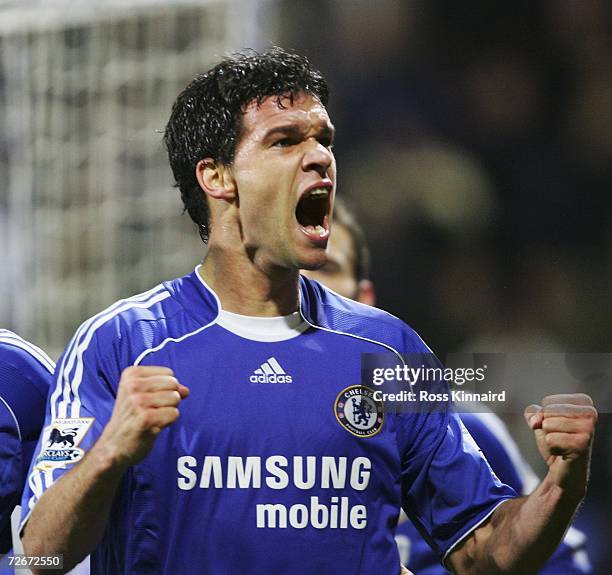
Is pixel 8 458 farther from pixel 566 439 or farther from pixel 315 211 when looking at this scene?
pixel 566 439

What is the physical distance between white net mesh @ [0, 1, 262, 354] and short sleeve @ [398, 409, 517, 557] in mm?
646

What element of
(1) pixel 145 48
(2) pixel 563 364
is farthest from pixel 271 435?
(1) pixel 145 48

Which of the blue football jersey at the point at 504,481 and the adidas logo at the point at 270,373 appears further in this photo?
the blue football jersey at the point at 504,481

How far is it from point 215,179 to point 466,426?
24.5 inches

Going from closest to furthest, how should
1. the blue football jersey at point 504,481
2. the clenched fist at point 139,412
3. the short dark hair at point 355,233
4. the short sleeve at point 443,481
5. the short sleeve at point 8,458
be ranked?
the clenched fist at point 139,412 → the short sleeve at point 443,481 → the short sleeve at point 8,458 → the blue football jersey at point 504,481 → the short dark hair at point 355,233

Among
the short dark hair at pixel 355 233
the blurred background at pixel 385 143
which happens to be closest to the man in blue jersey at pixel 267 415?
the blurred background at pixel 385 143

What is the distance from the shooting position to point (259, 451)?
1472 mm

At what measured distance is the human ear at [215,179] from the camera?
151cm

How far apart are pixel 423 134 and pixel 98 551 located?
3.28ft

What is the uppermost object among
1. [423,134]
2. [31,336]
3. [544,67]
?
[544,67]

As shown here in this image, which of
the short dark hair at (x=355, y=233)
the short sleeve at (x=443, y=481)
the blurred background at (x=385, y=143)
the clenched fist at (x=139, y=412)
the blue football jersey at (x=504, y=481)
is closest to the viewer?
the clenched fist at (x=139, y=412)

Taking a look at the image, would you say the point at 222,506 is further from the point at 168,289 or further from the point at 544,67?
the point at 544,67

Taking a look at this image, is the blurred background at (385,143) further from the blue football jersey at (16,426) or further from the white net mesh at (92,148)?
the blue football jersey at (16,426)

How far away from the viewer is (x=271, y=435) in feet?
4.84
